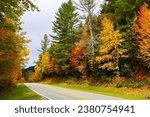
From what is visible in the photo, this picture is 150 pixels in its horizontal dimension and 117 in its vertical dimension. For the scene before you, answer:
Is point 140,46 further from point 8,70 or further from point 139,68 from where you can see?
point 8,70

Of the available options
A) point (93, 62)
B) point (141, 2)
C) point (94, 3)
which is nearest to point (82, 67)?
point (93, 62)

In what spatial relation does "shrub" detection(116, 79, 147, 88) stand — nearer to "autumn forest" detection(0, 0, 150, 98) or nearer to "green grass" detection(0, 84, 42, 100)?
"autumn forest" detection(0, 0, 150, 98)

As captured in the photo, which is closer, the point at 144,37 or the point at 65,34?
the point at 144,37

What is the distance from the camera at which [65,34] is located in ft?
217

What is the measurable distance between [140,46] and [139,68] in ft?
13.9

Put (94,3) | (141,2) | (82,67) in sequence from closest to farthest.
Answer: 1. (141,2)
2. (94,3)
3. (82,67)

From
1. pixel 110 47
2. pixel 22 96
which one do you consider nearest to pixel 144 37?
pixel 110 47

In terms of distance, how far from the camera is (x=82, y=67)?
5206 centimetres

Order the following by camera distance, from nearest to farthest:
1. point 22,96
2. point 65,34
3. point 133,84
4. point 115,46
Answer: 1. point 22,96
2. point 133,84
3. point 115,46
4. point 65,34

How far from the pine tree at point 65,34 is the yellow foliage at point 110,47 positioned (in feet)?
65.3

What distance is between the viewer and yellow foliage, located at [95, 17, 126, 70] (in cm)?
4166

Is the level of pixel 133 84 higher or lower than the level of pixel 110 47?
lower

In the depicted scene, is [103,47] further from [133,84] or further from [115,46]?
[133,84]

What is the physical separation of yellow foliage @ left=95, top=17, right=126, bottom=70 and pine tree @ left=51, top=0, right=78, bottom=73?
19.9m
